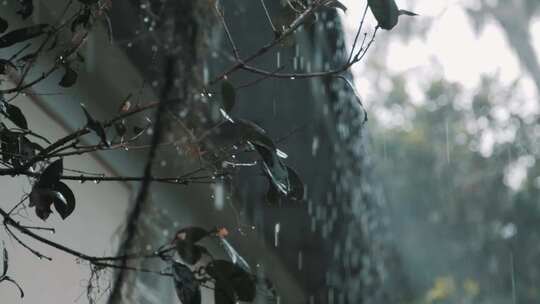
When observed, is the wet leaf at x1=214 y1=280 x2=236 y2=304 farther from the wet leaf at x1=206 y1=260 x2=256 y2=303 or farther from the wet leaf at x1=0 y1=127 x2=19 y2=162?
the wet leaf at x1=0 y1=127 x2=19 y2=162

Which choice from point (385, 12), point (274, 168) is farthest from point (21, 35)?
point (385, 12)

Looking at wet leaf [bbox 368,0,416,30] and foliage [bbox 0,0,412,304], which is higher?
wet leaf [bbox 368,0,416,30]

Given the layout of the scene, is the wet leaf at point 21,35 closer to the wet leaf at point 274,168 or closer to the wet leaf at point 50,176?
the wet leaf at point 50,176

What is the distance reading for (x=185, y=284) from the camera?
4.11 ft

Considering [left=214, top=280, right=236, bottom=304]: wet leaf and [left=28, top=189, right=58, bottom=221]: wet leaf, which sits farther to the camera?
[left=28, top=189, right=58, bottom=221]: wet leaf

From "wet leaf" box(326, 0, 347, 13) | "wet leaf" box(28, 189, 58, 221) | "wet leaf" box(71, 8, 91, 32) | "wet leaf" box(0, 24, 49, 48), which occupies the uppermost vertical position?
"wet leaf" box(71, 8, 91, 32)

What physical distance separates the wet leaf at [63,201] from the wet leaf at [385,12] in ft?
1.97

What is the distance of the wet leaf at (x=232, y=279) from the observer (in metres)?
1.27

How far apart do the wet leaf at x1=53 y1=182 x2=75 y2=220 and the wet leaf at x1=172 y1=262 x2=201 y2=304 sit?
0.31m

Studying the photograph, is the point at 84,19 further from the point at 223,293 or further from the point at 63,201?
the point at 223,293

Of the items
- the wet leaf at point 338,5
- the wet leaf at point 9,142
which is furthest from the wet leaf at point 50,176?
the wet leaf at point 338,5

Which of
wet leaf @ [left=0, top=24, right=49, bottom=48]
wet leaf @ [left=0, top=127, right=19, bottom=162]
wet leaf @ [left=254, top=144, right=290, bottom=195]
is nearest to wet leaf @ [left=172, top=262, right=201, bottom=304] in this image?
wet leaf @ [left=254, top=144, right=290, bottom=195]

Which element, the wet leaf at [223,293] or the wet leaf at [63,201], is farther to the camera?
the wet leaf at [63,201]

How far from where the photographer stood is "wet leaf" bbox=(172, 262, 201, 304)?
49.3 inches
